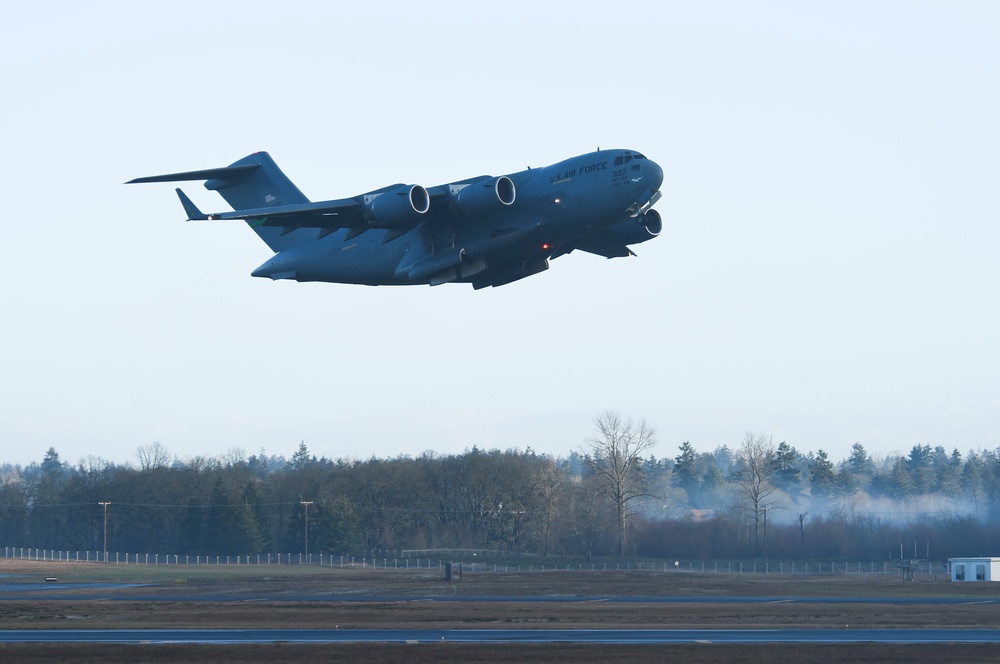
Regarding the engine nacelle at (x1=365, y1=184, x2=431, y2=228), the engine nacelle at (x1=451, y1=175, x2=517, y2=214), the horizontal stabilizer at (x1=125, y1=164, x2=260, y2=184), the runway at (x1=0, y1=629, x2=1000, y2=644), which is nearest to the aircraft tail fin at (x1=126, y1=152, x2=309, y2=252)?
the horizontal stabilizer at (x1=125, y1=164, x2=260, y2=184)

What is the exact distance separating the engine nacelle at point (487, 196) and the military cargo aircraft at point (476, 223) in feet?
0.09

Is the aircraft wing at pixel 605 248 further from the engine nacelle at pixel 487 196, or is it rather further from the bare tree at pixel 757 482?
the bare tree at pixel 757 482

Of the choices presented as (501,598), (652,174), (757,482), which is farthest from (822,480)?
(652,174)

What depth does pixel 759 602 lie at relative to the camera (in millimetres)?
42031

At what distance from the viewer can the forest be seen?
78.7 m

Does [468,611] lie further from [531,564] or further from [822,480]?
[822,480]

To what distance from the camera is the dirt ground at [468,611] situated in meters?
26.5

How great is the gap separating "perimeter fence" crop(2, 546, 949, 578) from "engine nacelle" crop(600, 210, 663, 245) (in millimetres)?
36977

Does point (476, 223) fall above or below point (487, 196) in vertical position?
below

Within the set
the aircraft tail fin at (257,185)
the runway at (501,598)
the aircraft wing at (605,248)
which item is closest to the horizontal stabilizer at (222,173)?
the aircraft tail fin at (257,185)

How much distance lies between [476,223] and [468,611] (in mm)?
12579

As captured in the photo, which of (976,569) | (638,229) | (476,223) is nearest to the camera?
Answer: (476,223)

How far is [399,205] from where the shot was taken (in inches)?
1217

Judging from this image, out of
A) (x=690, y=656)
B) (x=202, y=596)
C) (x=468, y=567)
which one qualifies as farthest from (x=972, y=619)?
(x=468, y=567)
